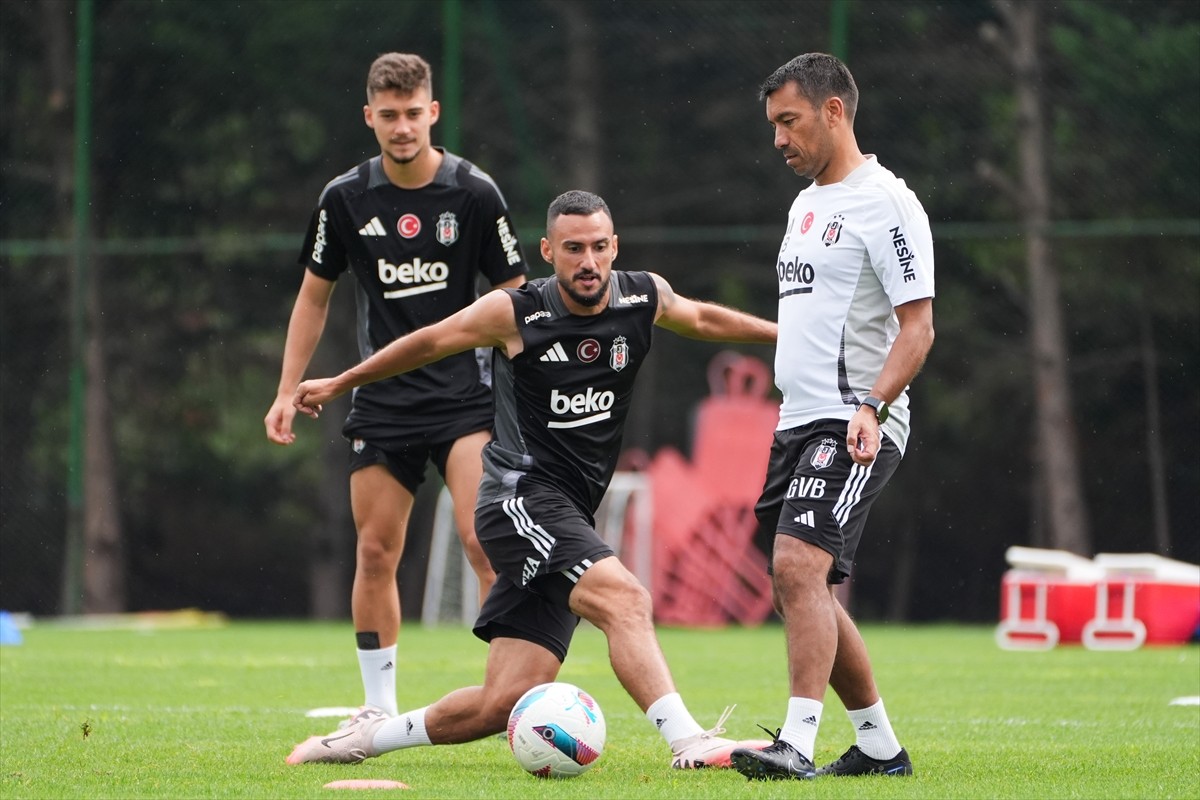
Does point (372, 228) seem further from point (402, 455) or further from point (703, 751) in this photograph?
point (703, 751)

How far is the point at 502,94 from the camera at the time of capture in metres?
14.2

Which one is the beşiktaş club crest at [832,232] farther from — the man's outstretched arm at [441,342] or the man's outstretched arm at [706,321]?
the man's outstretched arm at [441,342]

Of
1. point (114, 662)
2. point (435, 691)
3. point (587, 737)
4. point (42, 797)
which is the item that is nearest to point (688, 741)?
point (587, 737)

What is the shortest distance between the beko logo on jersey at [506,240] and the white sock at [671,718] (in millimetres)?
2046

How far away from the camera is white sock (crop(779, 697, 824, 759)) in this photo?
15.0ft

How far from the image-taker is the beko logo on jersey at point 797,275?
493 centimetres

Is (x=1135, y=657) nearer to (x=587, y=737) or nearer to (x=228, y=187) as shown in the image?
(x=587, y=737)

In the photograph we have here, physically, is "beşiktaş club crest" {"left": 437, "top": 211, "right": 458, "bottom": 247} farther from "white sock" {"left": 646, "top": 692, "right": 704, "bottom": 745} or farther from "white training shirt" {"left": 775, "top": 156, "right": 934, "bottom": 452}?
"white sock" {"left": 646, "top": 692, "right": 704, "bottom": 745}

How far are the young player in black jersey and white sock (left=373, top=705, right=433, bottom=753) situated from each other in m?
0.86

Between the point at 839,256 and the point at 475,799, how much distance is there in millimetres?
1784

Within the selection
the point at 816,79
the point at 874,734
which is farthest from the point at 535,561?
the point at 816,79

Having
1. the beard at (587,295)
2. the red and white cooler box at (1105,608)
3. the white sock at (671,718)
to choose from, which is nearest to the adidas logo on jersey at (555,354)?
the beard at (587,295)

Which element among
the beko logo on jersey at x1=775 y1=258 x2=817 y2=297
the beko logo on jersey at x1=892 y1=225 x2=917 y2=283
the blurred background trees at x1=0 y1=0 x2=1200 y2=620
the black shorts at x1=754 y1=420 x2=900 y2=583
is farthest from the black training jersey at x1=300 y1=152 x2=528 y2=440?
the blurred background trees at x1=0 y1=0 x2=1200 y2=620

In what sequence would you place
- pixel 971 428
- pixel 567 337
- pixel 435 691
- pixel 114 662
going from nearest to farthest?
pixel 567 337 → pixel 435 691 → pixel 114 662 → pixel 971 428
